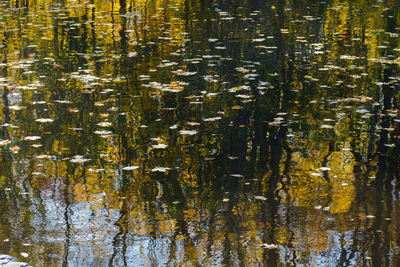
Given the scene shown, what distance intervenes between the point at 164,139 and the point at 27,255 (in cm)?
311

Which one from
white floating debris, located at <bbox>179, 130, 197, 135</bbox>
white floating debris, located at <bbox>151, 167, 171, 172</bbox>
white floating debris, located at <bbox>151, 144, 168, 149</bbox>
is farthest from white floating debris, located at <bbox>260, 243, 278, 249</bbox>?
white floating debris, located at <bbox>179, 130, 197, 135</bbox>

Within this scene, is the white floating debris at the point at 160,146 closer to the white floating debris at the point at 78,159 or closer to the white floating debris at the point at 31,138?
the white floating debris at the point at 78,159

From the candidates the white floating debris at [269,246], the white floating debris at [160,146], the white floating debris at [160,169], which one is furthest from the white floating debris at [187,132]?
the white floating debris at [269,246]

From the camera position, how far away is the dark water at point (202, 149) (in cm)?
489

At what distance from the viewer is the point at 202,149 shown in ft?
23.2

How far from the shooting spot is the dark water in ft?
16.0

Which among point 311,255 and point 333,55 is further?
point 333,55

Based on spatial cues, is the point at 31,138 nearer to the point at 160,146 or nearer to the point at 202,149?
the point at 160,146

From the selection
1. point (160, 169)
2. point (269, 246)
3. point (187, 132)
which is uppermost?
point (187, 132)

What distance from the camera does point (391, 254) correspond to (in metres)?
4.61

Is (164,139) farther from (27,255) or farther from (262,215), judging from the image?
(27,255)

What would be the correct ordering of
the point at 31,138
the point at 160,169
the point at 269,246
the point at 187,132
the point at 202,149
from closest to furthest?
1. the point at 269,246
2. the point at 160,169
3. the point at 202,149
4. the point at 31,138
5. the point at 187,132

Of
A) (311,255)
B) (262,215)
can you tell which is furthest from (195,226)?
(311,255)

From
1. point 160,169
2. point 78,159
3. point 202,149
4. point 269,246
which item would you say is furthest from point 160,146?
point 269,246
